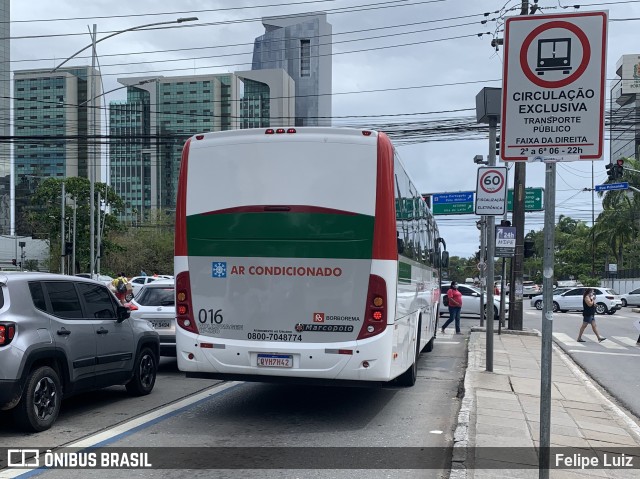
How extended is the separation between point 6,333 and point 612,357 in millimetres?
14748

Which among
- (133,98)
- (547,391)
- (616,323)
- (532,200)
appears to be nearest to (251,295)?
(547,391)

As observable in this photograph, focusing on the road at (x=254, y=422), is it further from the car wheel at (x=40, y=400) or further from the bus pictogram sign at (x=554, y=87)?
the bus pictogram sign at (x=554, y=87)

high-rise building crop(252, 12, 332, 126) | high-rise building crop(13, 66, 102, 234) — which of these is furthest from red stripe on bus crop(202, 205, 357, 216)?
high-rise building crop(252, 12, 332, 126)

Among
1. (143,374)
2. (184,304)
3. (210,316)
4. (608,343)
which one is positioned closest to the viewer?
(210,316)

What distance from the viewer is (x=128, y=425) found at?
8047 millimetres

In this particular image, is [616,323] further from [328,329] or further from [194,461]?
[194,461]

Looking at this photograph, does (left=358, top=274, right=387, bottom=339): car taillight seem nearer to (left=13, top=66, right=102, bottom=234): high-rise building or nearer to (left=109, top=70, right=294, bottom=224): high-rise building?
(left=13, top=66, right=102, bottom=234): high-rise building

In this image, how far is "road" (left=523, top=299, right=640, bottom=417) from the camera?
12.4 metres

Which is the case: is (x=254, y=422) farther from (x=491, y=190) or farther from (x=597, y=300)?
(x=597, y=300)

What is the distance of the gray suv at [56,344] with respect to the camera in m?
7.30

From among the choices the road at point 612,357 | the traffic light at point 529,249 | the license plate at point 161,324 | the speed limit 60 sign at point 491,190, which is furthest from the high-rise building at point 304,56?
the license plate at point 161,324

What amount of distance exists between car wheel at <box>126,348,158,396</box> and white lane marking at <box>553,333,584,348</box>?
13815mm

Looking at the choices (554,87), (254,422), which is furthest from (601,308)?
(554,87)

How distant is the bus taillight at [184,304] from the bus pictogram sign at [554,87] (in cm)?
468
